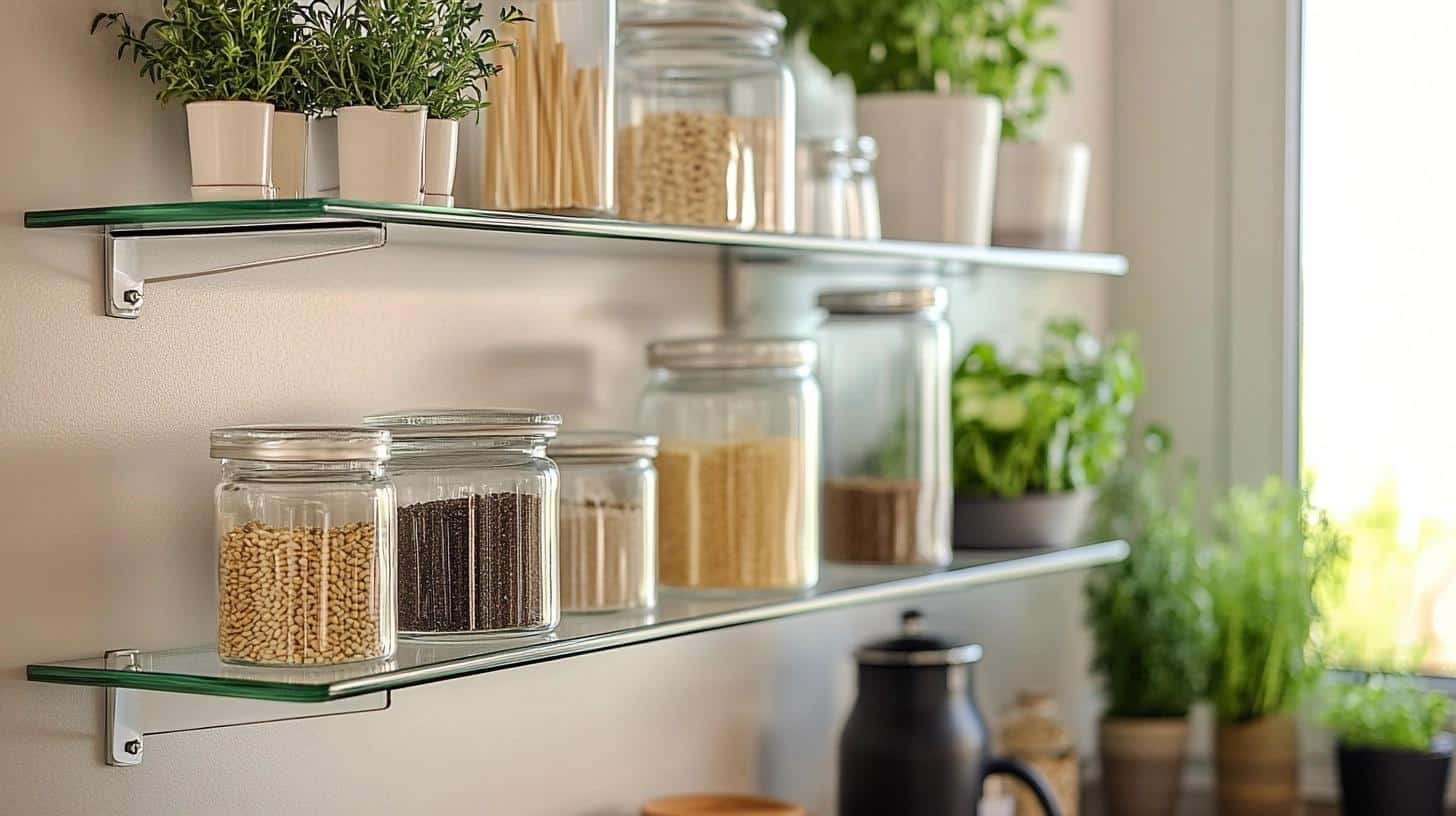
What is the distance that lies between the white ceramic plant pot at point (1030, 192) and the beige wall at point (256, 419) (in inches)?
14.8

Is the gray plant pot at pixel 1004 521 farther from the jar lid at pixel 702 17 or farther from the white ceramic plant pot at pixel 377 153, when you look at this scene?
the white ceramic plant pot at pixel 377 153

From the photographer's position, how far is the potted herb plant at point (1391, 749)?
197cm

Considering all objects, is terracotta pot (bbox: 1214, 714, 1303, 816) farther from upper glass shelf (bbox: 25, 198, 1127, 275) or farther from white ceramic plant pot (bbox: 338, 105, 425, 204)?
white ceramic plant pot (bbox: 338, 105, 425, 204)

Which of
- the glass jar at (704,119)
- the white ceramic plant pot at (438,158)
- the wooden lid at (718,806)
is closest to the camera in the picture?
the white ceramic plant pot at (438,158)

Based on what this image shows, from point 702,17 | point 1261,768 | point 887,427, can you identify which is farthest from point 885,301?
Answer: point 1261,768

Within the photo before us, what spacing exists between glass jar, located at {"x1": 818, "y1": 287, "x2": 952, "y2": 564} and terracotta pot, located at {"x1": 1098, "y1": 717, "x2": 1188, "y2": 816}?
0.52 metres

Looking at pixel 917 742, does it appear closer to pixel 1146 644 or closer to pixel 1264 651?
pixel 1146 644

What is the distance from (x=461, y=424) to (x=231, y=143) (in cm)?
23

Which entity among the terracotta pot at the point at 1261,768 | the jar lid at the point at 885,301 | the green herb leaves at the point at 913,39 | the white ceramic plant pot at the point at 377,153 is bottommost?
the terracotta pot at the point at 1261,768

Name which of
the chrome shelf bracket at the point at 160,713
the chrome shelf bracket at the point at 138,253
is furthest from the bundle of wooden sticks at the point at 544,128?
the chrome shelf bracket at the point at 160,713

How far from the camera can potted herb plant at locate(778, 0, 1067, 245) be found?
1669 millimetres

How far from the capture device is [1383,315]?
7.18 ft

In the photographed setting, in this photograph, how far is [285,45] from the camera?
106cm

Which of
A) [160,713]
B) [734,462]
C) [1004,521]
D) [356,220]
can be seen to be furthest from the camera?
[1004,521]
